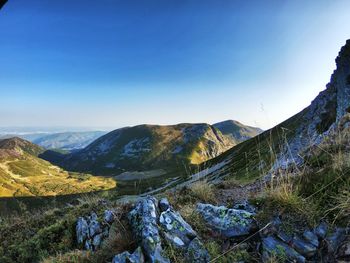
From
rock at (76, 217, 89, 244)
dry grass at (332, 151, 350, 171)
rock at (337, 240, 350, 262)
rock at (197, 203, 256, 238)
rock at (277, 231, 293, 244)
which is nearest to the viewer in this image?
rock at (337, 240, 350, 262)

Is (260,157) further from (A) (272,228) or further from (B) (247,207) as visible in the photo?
(A) (272,228)

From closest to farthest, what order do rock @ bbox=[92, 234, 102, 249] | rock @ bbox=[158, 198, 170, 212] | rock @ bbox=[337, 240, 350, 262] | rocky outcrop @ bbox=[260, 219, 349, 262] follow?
rock @ bbox=[337, 240, 350, 262] < rocky outcrop @ bbox=[260, 219, 349, 262] < rock @ bbox=[158, 198, 170, 212] < rock @ bbox=[92, 234, 102, 249]

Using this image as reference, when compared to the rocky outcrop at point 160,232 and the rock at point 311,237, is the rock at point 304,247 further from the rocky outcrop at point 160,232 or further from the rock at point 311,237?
the rocky outcrop at point 160,232

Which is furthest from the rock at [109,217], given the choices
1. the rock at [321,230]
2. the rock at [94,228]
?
the rock at [321,230]

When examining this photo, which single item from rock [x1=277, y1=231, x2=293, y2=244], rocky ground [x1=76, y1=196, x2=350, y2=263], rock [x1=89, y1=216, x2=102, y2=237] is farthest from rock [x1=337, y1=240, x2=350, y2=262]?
rock [x1=89, y1=216, x2=102, y2=237]

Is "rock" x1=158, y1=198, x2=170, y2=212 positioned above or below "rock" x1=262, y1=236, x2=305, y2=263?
above

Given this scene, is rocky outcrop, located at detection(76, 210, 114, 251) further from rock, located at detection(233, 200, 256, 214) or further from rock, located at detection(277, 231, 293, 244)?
rock, located at detection(277, 231, 293, 244)

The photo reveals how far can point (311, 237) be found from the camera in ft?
16.4

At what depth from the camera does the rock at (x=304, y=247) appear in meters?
4.84

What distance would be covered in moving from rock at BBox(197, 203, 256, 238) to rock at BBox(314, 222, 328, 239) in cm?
116

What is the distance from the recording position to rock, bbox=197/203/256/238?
222 inches

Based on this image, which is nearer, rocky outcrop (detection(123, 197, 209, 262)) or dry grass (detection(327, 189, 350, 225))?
dry grass (detection(327, 189, 350, 225))

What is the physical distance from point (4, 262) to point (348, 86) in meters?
59.5

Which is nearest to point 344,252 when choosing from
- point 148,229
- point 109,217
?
point 148,229
